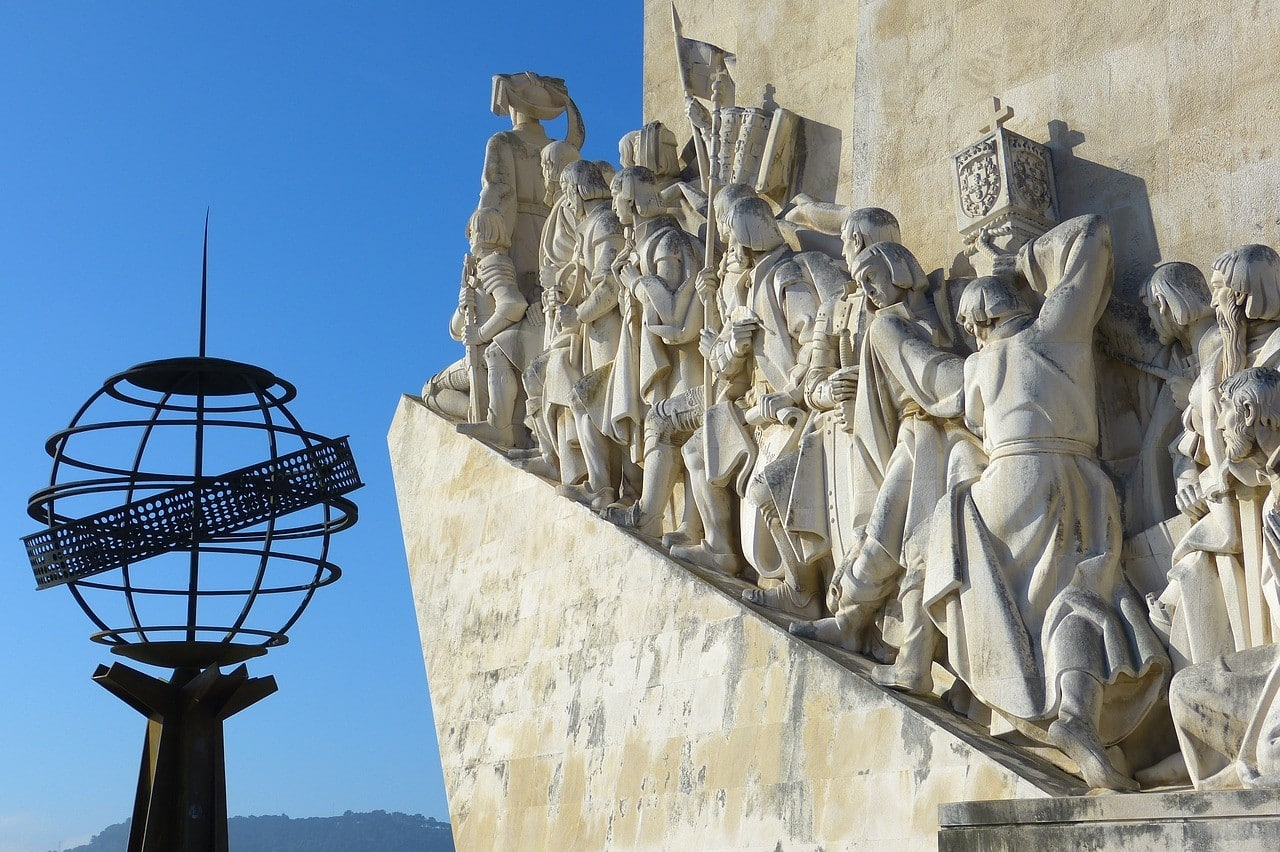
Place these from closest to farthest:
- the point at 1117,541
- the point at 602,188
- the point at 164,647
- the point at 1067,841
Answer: the point at 164,647 < the point at 1067,841 < the point at 1117,541 < the point at 602,188

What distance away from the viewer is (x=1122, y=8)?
19.2 ft

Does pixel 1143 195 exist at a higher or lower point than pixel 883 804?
higher

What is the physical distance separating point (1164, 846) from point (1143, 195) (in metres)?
2.69

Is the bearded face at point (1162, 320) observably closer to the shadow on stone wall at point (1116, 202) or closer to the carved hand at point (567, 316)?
the shadow on stone wall at point (1116, 202)

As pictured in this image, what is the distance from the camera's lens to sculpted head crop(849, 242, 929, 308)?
5781 millimetres

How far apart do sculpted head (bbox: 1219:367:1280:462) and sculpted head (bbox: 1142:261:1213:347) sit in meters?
0.69

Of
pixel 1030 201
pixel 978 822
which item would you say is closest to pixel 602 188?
pixel 1030 201

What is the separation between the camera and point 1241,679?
4.12 meters

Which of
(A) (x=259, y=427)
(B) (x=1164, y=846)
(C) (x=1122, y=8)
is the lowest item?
(B) (x=1164, y=846)

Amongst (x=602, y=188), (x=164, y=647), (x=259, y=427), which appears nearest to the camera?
(x=164, y=647)

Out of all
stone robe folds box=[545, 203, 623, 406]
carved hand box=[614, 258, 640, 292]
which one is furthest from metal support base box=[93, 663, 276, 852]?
stone robe folds box=[545, 203, 623, 406]

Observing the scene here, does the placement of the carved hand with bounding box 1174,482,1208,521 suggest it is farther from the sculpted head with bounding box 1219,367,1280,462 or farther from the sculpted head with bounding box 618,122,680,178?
the sculpted head with bounding box 618,122,680,178

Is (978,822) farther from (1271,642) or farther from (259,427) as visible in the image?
(259,427)

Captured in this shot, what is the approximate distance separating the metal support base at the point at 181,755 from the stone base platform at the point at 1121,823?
2003 millimetres
